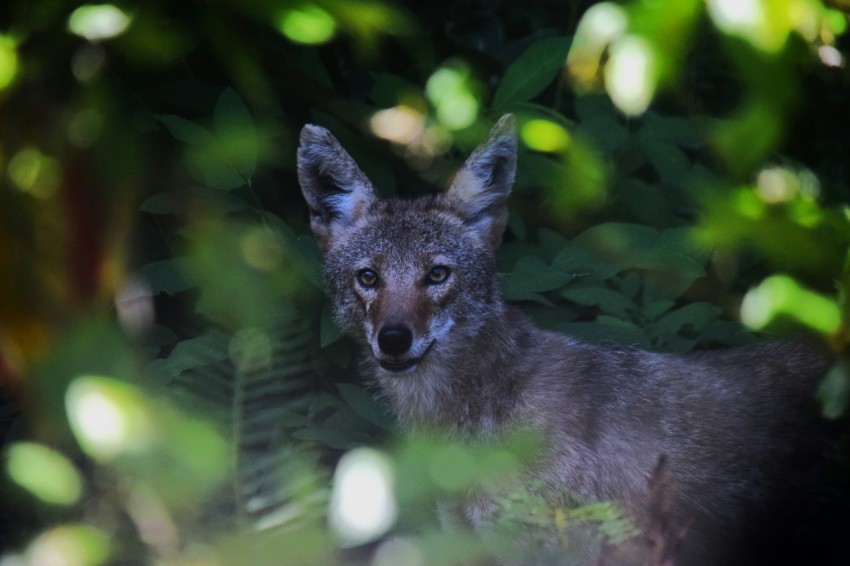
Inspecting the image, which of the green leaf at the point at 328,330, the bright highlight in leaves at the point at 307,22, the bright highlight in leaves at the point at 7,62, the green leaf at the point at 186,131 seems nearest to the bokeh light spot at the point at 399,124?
the green leaf at the point at 328,330

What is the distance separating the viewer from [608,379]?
16.1ft

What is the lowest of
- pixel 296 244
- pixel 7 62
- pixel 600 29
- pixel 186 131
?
pixel 296 244

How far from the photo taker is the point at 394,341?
4348 mm

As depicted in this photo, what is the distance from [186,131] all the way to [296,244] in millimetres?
842

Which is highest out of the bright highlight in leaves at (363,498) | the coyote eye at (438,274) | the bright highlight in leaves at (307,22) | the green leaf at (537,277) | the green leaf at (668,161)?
the bright highlight in leaves at (307,22)

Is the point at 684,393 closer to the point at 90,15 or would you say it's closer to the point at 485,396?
the point at 485,396

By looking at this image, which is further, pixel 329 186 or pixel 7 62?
pixel 329 186

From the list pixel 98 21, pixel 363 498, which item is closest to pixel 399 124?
pixel 98 21

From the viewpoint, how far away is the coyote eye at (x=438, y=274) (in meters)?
4.81

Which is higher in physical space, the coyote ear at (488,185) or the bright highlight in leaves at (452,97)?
the bright highlight in leaves at (452,97)

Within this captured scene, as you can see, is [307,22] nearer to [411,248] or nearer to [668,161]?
[411,248]

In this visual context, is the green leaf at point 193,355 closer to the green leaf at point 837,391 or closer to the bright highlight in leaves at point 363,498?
the bright highlight in leaves at point 363,498

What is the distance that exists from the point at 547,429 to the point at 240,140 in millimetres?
2202

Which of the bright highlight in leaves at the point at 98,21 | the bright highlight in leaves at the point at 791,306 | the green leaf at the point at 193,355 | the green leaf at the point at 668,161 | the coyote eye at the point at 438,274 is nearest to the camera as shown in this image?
the bright highlight in leaves at the point at 791,306
